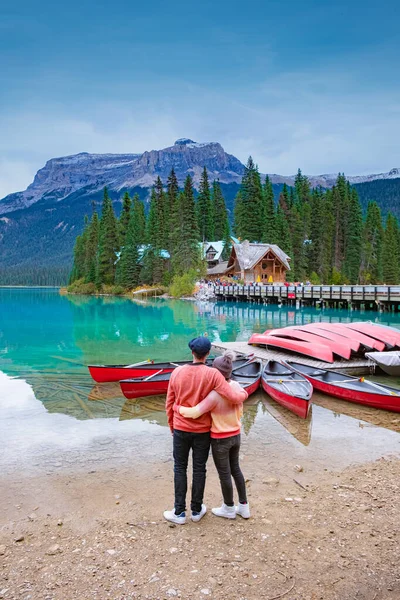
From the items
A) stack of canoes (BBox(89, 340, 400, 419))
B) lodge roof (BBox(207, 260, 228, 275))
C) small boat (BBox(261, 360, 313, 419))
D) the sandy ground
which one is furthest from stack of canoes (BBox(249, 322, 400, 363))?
lodge roof (BBox(207, 260, 228, 275))

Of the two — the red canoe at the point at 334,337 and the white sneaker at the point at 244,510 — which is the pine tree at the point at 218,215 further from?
the white sneaker at the point at 244,510

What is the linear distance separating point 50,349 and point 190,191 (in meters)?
57.9

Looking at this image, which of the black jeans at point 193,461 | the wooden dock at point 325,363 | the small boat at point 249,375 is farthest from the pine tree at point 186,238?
the black jeans at point 193,461

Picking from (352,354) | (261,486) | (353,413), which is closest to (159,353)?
(352,354)

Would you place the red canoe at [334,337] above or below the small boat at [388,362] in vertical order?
above

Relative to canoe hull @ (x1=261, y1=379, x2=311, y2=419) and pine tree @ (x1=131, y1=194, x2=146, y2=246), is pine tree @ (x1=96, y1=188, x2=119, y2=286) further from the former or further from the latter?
canoe hull @ (x1=261, y1=379, x2=311, y2=419)

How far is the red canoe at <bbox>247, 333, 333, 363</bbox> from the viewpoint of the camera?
16.8 m

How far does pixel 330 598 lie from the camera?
4215mm

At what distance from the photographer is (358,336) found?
18.4m

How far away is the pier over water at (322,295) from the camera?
150ft

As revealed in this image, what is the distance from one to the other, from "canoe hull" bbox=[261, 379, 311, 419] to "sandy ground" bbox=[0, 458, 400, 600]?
345cm

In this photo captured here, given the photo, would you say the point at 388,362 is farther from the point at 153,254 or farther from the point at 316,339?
the point at 153,254

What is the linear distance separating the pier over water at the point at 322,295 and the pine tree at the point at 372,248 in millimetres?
34937

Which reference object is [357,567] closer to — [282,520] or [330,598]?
[330,598]
